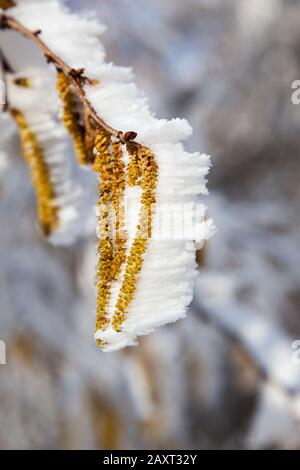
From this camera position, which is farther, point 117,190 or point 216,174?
point 216,174

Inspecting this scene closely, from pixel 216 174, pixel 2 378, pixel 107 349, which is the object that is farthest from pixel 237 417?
pixel 107 349

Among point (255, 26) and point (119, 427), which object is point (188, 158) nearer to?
point (119, 427)

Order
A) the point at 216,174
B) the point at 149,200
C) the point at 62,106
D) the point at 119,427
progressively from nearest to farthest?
the point at 149,200 → the point at 62,106 → the point at 119,427 → the point at 216,174

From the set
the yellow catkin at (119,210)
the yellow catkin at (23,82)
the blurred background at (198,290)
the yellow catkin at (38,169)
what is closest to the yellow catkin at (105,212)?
the yellow catkin at (119,210)

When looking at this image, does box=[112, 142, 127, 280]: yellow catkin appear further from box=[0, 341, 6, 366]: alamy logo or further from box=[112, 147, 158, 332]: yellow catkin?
box=[0, 341, 6, 366]: alamy logo

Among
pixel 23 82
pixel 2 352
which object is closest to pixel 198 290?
pixel 2 352

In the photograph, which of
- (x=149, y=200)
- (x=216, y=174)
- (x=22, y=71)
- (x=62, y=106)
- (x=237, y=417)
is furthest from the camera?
(x=216, y=174)

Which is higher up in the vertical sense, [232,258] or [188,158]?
[188,158]
